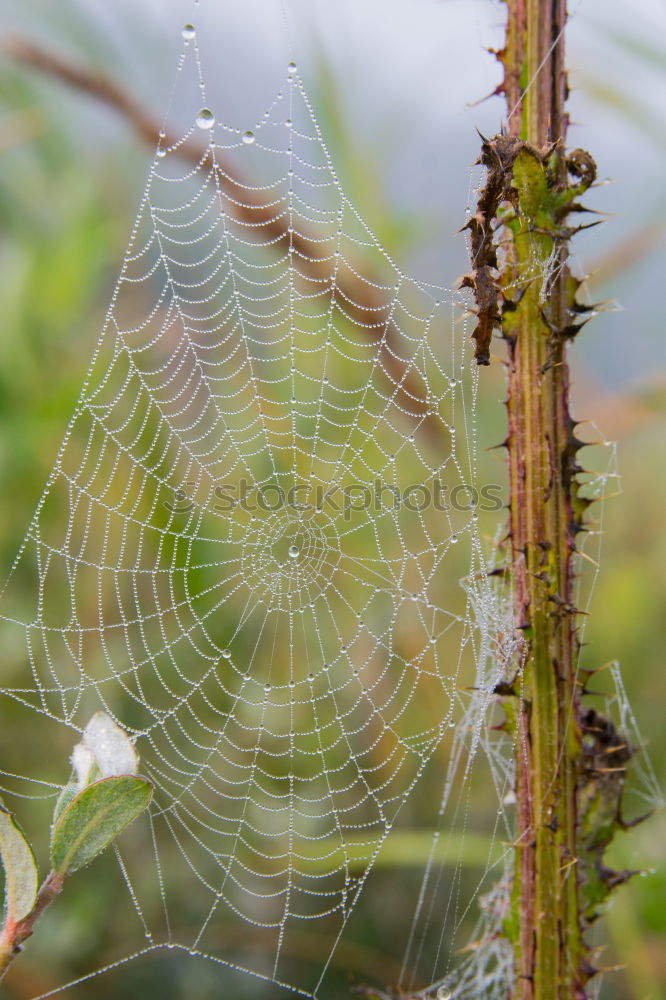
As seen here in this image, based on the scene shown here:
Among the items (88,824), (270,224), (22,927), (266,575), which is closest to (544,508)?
(88,824)

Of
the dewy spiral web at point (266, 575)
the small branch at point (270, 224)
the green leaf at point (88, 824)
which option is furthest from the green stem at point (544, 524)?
the dewy spiral web at point (266, 575)

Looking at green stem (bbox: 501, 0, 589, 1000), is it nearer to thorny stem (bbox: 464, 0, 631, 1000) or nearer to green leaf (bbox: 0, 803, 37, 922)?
thorny stem (bbox: 464, 0, 631, 1000)

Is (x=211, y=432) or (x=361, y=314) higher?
(x=361, y=314)

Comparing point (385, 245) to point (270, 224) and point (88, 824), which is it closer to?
point (270, 224)

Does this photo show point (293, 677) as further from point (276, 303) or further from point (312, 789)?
point (276, 303)

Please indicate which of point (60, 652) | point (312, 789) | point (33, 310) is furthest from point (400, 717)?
point (33, 310)

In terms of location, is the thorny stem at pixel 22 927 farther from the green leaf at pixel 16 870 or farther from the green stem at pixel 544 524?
the green stem at pixel 544 524

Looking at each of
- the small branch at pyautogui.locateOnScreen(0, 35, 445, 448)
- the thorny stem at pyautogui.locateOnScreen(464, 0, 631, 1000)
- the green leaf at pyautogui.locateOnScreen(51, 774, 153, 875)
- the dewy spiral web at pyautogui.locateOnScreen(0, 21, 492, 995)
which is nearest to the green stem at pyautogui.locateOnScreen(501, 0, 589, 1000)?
the thorny stem at pyautogui.locateOnScreen(464, 0, 631, 1000)
